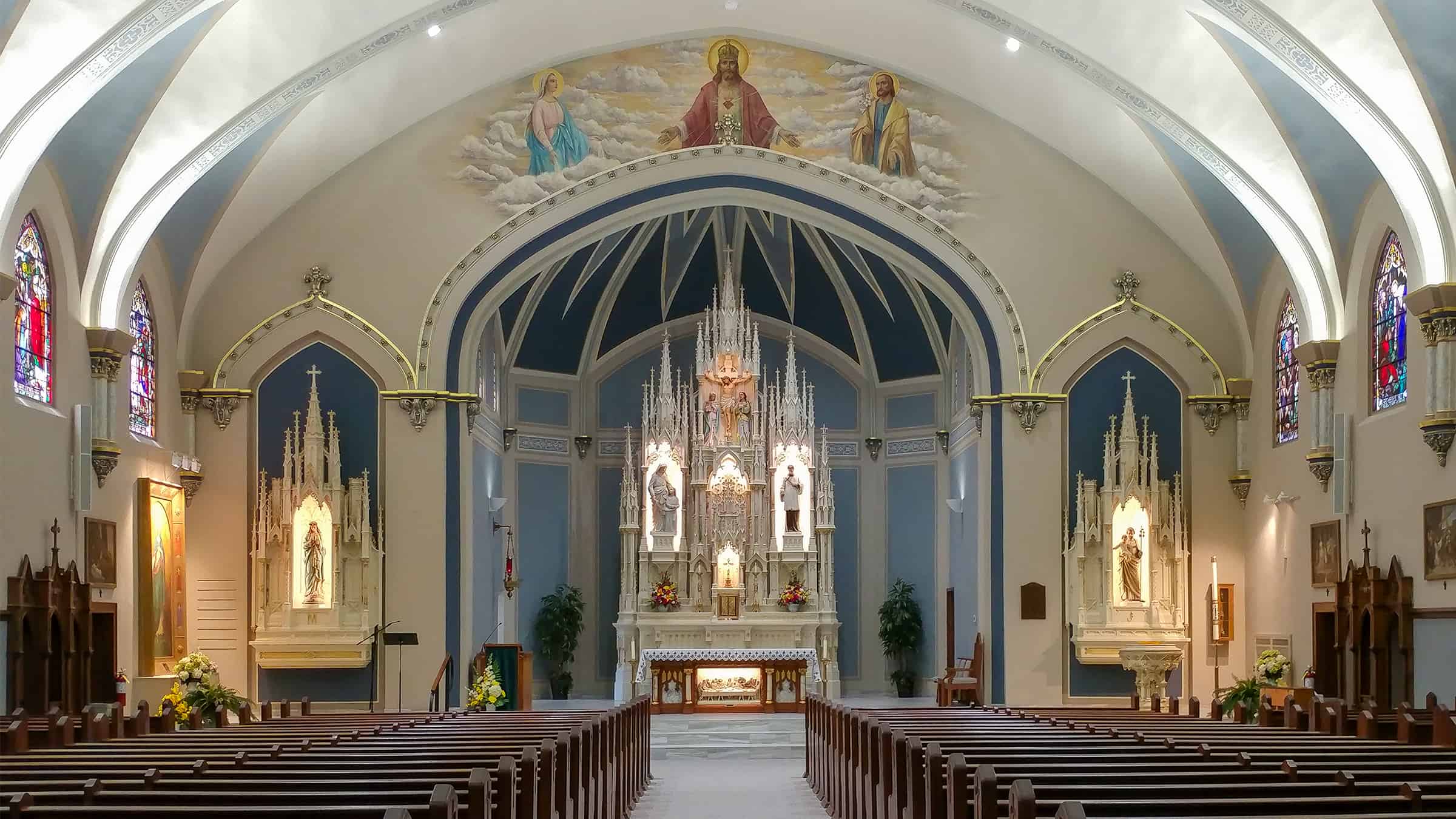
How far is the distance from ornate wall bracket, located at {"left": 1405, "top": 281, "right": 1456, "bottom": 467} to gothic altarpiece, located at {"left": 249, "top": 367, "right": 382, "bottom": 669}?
12442 millimetres

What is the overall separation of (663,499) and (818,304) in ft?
15.8

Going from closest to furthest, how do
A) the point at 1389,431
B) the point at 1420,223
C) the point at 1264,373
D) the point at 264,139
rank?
the point at 1420,223, the point at 1389,431, the point at 264,139, the point at 1264,373

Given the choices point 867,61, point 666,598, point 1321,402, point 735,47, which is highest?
point 735,47

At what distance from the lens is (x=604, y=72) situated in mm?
20047

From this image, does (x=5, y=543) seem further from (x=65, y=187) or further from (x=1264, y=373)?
(x=1264, y=373)

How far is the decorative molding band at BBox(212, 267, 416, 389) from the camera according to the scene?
1989 cm

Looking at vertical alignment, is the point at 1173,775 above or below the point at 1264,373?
below

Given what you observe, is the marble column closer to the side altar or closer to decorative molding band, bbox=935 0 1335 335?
decorative molding band, bbox=935 0 1335 335

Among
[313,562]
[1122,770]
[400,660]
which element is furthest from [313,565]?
[1122,770]

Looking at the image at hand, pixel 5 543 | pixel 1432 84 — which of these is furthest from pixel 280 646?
pixel 1432 84

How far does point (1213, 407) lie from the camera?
2027 cm

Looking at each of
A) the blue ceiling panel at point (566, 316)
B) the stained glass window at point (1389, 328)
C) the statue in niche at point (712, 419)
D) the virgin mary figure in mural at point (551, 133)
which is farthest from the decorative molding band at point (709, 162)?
the statue in niche at point (712, 419)

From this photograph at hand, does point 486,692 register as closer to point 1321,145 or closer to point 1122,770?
point 1321,145

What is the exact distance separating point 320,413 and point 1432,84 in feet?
44.1
